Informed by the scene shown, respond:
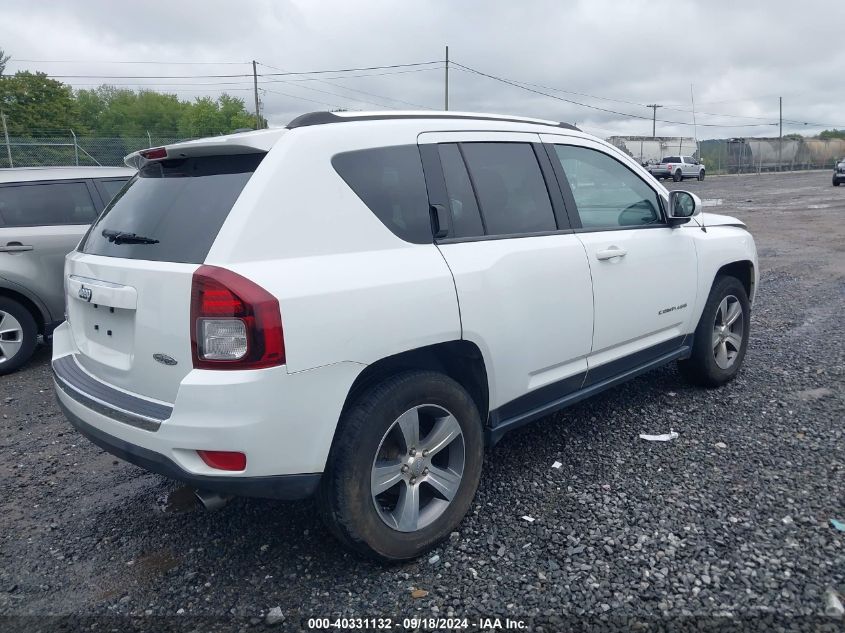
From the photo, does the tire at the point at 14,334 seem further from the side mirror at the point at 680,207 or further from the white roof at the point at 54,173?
the side mirror at the point at 680,207

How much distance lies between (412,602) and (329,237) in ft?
4.89

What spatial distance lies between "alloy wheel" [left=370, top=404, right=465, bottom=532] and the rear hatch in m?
0.89

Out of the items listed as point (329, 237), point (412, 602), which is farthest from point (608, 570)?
point (329, 237)

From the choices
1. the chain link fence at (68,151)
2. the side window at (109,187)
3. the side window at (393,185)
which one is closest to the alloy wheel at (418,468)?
the side window at (393,185)

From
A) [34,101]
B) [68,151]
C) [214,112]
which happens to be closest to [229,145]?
[68,151]

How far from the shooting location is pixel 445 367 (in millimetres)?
3109

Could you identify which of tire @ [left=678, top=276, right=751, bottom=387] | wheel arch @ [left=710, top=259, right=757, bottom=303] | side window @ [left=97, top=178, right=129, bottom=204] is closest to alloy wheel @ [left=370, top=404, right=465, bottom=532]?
tire @ [left=678, top=276, right=751, bottom=387]

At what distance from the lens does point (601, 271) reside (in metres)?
3.60

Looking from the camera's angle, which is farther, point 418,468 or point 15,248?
point 15,248

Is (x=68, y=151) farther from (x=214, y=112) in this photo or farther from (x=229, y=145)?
(x=214, y=112)

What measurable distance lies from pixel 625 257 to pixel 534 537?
1.67 metres

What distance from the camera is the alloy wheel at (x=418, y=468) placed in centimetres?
277

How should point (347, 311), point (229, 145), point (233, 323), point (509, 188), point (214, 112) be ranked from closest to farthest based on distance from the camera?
point (233, 323)
point (347, 311)
point (229, 145)
point (509, 188)
point (214, 112)

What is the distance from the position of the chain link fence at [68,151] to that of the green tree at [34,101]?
31253 millimetres
